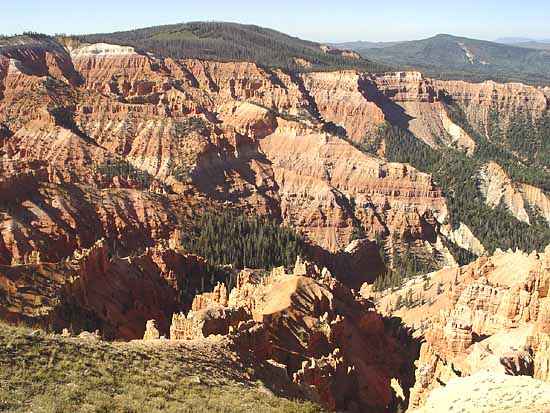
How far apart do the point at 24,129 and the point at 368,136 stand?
80227 mm

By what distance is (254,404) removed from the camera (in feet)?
75.9

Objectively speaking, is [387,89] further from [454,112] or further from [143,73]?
[143,73]

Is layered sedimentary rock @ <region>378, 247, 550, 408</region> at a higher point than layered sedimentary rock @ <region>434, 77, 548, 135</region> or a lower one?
lower

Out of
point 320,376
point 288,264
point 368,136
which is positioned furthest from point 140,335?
point 368,136

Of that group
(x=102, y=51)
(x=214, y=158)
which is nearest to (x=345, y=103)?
(x=102, y=51)

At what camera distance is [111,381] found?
22250mm

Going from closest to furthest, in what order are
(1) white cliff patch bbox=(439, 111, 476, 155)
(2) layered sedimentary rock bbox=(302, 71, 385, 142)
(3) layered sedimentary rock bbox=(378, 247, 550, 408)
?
(3) layered sedimentary rock bbox=(378, 247, 550, 408) < (1) white cliff patch bbox=(439, 111, 476, 155) < (2) layered sedimentary rock bbox=(302, 71, 385, 142)

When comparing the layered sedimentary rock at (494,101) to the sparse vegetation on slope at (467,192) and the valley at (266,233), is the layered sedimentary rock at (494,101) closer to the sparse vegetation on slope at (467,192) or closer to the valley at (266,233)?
the valley at (266,233)

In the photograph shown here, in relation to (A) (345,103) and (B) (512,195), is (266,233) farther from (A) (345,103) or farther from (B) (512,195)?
(A) (345,103)

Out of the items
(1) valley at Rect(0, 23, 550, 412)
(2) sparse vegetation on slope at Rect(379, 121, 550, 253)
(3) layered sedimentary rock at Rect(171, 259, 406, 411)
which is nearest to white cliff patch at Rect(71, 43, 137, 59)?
(1) valley at Rect(0, 23, 550, 412)

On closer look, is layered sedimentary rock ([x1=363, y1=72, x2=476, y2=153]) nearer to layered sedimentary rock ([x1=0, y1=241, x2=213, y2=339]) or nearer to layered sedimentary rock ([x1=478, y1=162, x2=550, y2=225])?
layered sedimentary rock ([x1=478, y1=162, x2=550, y2=225])

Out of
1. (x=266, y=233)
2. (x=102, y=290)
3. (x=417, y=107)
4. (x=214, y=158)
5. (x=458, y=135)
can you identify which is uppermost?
(x=417, y=107)

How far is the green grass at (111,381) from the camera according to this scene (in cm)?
2012

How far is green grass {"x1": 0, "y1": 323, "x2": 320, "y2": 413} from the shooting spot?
20125mm
